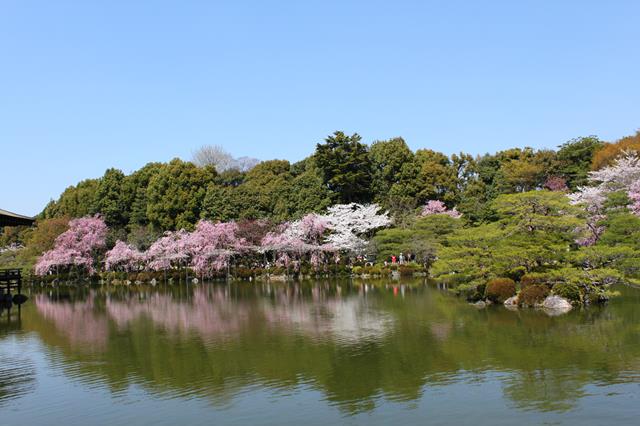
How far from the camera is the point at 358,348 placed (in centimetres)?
1700

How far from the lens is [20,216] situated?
32.7 meters

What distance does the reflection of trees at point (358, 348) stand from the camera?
13.2 metres

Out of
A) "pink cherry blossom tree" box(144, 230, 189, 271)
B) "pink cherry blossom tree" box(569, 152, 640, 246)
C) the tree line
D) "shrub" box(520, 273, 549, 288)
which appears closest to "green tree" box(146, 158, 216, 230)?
the tree line

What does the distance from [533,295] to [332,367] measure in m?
11.7

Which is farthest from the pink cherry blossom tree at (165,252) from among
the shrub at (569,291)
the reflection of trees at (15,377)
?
the shrub at (569,291)

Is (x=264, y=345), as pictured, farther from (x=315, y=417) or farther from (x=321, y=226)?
(x=321, y=226)

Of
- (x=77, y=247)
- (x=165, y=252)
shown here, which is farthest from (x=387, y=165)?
(x=77, y=247)

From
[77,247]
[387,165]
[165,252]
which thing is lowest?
[165,252]

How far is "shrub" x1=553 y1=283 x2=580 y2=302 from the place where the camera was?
2273 centimetres

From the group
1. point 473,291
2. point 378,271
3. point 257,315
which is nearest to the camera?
Answer: point 257,315

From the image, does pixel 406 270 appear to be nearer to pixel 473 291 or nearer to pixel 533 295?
pixel 473 291

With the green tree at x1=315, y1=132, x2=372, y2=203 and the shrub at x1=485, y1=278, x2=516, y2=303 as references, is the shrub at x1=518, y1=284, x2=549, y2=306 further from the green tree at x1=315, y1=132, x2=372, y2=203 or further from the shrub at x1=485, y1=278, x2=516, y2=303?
the green tree at x1=315, y1=132, x2=372, y2=203

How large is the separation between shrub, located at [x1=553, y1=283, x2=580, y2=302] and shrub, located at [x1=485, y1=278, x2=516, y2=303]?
2029 mm

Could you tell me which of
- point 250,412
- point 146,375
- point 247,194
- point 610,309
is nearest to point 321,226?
point 247,194
